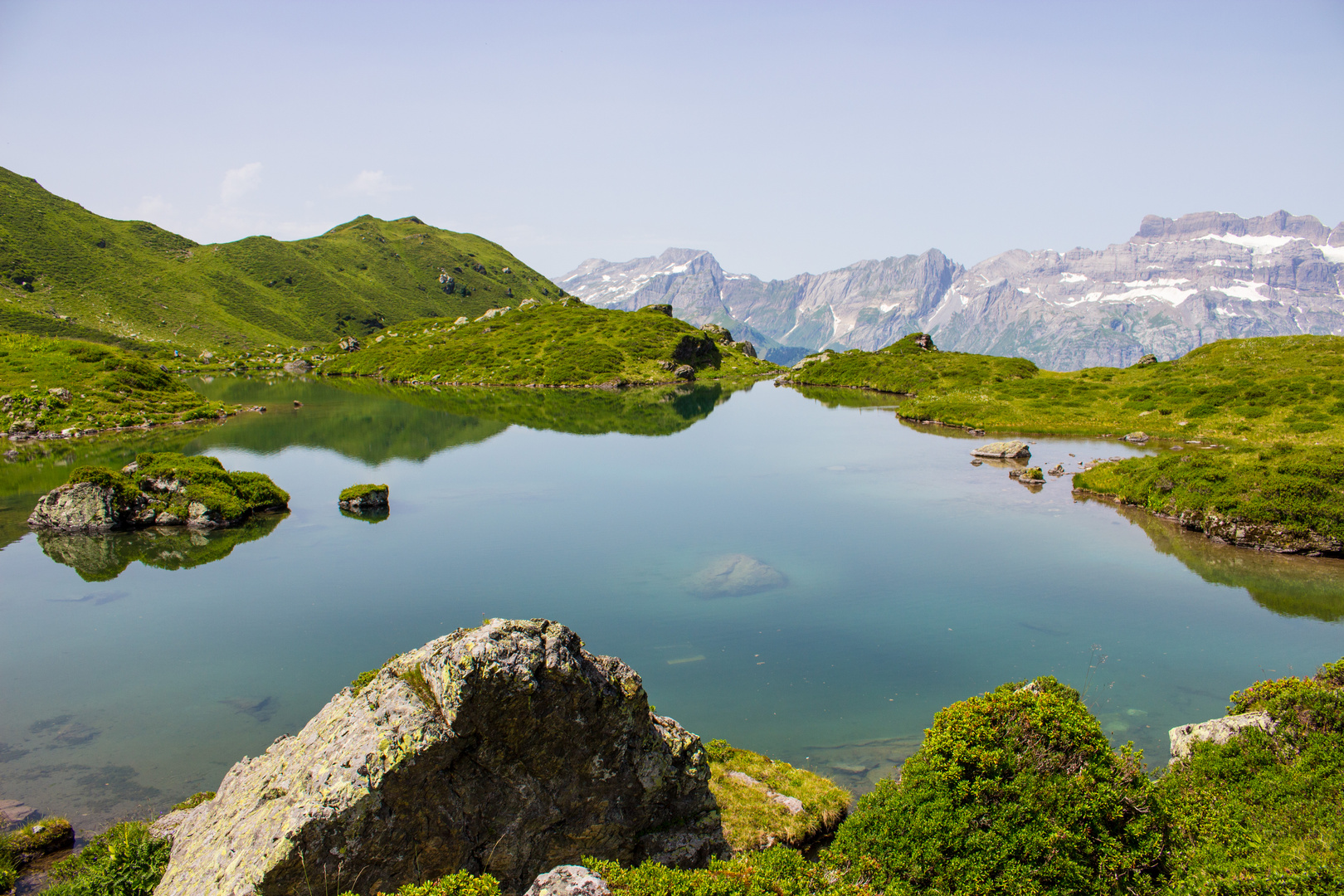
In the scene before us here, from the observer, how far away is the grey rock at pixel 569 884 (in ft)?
27.5

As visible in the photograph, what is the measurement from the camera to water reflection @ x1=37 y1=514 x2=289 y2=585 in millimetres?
31953

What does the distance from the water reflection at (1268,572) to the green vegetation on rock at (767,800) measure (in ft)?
74.8

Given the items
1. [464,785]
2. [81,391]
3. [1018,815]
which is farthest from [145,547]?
[81,391]

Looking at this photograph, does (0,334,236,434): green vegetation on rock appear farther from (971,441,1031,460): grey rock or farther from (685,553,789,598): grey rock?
(971,441,1031,460): grey rock

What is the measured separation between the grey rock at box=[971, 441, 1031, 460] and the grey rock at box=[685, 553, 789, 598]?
35.8 meters

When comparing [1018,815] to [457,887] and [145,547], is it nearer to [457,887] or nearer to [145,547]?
[457,887]

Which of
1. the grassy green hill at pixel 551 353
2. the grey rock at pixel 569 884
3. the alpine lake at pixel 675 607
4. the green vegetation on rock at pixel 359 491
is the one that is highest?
the grassy green hill at pixel 551 353

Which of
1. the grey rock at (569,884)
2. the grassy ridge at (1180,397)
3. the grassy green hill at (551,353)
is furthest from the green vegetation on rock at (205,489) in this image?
the grassy green hill at (551,353)

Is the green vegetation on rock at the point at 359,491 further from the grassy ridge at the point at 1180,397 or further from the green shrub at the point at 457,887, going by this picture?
the grassy ridge at the point at 1180,397

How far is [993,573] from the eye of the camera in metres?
30.0

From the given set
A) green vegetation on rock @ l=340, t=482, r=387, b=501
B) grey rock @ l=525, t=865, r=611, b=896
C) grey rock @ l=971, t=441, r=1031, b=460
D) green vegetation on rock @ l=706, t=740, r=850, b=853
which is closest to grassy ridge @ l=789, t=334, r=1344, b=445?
grey rock @ l=971, t=441, r=1031, b=460

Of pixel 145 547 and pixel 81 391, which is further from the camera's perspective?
pixel 81 391

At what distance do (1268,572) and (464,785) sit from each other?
36.0m

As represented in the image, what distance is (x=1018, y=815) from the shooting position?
10.5m
